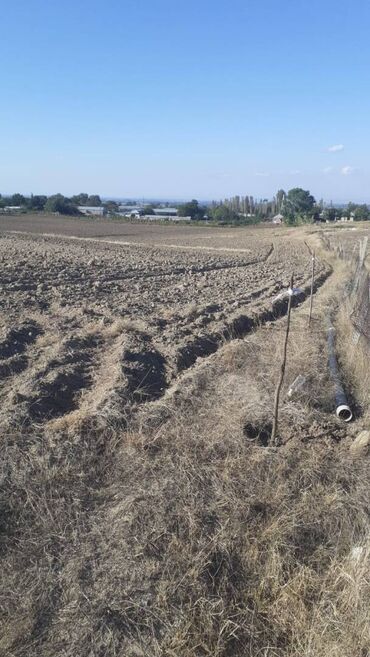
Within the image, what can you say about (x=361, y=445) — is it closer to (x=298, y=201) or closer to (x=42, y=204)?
(x=42, y=204)

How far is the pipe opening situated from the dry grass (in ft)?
0.32

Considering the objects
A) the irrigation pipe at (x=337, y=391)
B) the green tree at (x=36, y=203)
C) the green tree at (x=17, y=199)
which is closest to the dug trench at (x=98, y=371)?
the irrigation pipe at (x=337, y=391)

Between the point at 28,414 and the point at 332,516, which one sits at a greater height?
the point at 28,414

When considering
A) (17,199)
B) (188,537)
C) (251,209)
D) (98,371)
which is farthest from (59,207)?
(188,537)

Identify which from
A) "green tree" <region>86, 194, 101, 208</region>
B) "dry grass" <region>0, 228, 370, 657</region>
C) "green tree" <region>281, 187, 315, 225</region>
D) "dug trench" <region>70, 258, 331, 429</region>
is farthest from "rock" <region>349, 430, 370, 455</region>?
"green tree" <region>86, 194, 101, 208</region>

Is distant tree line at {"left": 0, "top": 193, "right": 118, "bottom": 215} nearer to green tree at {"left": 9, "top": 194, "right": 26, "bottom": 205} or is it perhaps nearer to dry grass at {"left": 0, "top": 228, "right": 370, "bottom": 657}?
green tree at {"left": 9, "top": 194, "right": 26, "bottom": 205}

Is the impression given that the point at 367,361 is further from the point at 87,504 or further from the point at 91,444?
the point at 87,504

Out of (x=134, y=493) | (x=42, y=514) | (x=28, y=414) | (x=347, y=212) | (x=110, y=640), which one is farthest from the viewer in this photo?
(x=347, y=212)

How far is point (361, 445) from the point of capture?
516 centimetres

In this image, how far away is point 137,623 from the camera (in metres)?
3.18

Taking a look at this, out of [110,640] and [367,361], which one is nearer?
[110,640]

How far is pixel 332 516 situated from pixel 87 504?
1921 mm

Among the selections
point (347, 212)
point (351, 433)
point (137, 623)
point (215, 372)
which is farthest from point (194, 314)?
point (347, 212)

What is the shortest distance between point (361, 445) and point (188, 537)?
215cm
